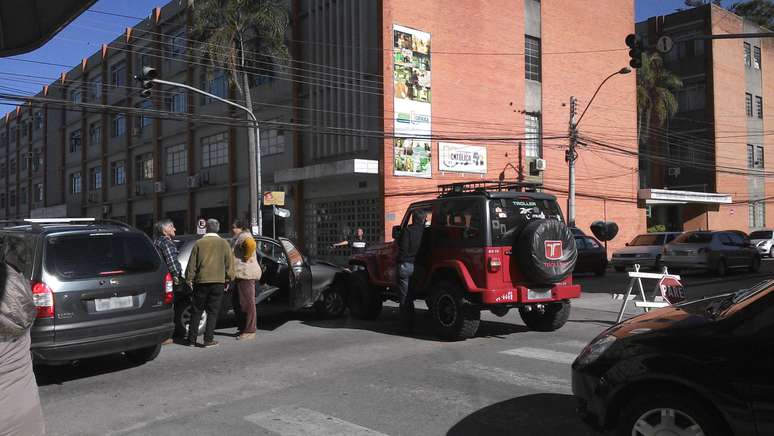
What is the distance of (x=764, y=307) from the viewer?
11.8 feet

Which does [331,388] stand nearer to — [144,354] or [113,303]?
[113,303]

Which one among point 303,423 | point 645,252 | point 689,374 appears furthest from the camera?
point 645,252

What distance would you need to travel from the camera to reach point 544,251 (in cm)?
867

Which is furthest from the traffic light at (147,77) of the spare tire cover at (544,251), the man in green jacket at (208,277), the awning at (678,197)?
the awning at (678,197)

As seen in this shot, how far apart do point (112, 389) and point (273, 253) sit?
4492 millimetres

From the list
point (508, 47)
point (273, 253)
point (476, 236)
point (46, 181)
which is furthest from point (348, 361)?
point (46, 181)

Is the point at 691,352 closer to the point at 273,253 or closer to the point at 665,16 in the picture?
the point at 273,253

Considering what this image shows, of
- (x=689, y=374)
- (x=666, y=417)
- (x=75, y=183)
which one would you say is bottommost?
(x=666, y=417)

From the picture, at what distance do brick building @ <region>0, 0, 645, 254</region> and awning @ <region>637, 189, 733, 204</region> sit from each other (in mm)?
1090

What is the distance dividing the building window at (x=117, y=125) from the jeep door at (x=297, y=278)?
38423mm

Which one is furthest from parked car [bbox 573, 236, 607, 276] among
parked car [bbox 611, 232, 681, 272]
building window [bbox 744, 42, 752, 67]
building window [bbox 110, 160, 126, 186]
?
building window [bbox 110, 160, 126, 186]

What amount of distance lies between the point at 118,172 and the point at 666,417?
4709 cm

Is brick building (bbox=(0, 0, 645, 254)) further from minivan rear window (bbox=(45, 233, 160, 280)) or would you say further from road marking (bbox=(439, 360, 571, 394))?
road marking (bbox=(439, 360, 571, 394))

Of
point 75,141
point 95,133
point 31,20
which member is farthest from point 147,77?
point 75,141
